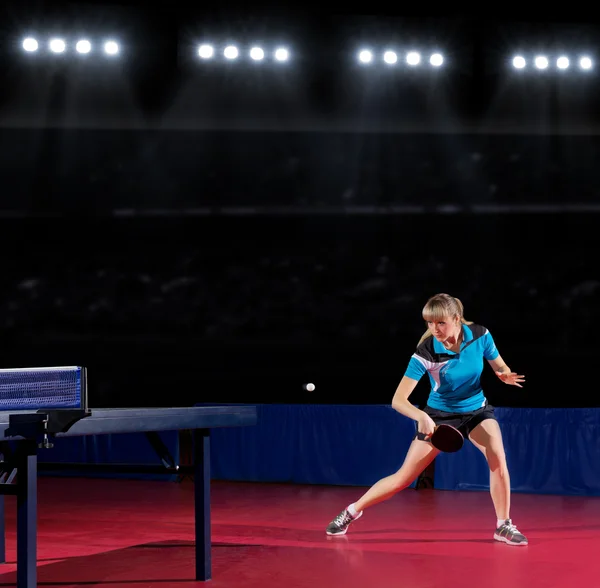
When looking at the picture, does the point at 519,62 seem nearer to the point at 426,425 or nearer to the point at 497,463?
the point at 497,463

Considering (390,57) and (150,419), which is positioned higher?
(390,57)

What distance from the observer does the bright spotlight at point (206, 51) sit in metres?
13.2

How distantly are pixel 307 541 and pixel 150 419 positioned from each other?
2306 millimetres

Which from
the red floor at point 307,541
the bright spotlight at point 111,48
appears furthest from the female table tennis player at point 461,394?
the bright spotlight at point 111,48

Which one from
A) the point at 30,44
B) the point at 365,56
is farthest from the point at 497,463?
the point at 30,44

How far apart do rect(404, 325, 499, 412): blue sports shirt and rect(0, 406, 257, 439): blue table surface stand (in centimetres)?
128

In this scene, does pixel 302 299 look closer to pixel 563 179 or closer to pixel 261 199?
pixel 261 199

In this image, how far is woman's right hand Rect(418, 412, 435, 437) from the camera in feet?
17.0

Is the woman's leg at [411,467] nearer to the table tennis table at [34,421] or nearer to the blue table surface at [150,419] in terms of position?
the blue table surface at [150,419]

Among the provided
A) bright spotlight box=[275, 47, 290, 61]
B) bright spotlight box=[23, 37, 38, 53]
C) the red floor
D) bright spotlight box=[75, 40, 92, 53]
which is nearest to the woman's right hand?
the red floor

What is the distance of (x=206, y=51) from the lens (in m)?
13.2

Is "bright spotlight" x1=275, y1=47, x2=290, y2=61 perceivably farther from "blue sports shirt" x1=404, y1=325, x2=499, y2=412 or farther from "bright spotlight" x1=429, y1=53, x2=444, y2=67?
"blue sports shirt" x1=404, y1=325, x2=499, y2=412

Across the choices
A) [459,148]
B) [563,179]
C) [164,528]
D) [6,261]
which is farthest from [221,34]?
[164,528]

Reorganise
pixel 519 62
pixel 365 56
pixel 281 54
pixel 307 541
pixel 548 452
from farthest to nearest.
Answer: pixel 281 54, pixel 365 56, pixel 519 62, pixel 548 452, pixel 307 541
